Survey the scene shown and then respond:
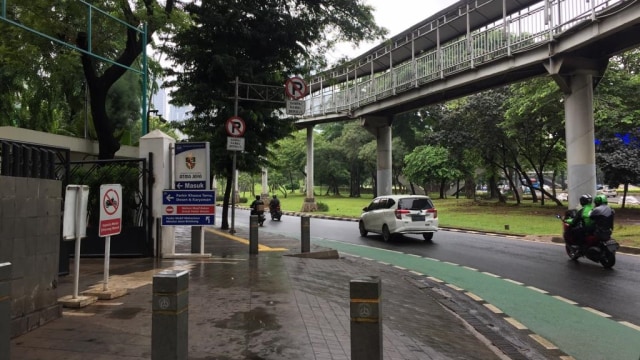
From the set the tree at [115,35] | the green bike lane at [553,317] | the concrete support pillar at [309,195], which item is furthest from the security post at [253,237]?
the concrete support pillar at [309,195]

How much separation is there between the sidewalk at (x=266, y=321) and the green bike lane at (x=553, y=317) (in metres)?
0.56

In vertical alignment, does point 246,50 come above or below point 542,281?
above

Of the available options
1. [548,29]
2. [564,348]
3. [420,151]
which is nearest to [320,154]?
[420,151]

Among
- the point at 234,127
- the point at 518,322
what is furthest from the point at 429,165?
the point at 518,322

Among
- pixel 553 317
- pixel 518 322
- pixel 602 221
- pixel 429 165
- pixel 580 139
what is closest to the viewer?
pixel 518 322

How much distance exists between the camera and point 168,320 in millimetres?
3650

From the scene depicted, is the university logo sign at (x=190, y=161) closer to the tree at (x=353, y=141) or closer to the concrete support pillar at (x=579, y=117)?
the concrete support pillar at (x=579, y=117)

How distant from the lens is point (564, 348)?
19.9 ft

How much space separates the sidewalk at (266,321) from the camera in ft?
16.3

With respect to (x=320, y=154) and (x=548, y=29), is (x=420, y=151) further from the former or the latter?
(x=548, y=29)

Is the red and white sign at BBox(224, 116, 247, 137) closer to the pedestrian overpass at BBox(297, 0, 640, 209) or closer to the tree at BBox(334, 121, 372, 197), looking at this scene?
the pedestrian overpass at BBox(297, 0, 640, 209)

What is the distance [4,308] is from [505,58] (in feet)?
67.7

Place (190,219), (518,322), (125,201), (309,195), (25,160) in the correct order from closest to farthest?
(25,160), (518,322), (190,219), (125,201), (309,195)

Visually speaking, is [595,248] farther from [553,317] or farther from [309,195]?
[309,195]
